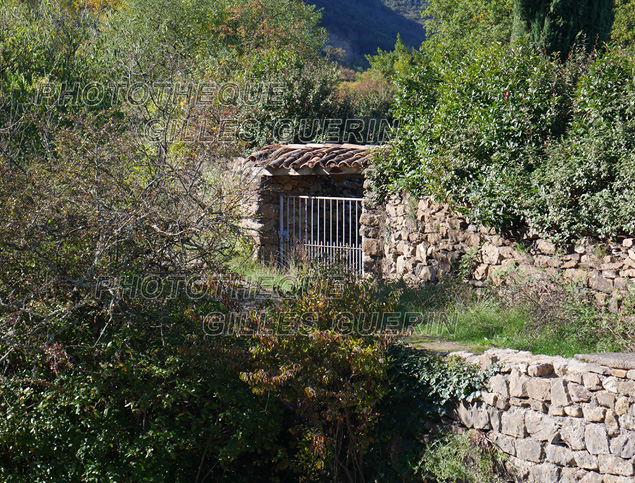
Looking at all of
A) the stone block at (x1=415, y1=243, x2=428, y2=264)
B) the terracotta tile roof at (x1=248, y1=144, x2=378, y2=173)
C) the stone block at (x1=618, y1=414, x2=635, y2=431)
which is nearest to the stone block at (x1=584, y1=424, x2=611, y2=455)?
the stone block at (x1=618, y1=414, x2=635, y2=431)

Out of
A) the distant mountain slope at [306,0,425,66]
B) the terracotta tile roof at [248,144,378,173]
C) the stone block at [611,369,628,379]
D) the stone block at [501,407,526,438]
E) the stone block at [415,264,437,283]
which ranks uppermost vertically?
the distant mountain slope at [306,0,425,66]

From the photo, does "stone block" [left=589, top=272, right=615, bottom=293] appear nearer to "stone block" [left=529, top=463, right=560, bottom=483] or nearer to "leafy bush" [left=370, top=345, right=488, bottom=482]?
"leafy bush" [left=370, top=345, right=488, bottom=482]

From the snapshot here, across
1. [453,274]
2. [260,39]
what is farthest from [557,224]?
[260,39]

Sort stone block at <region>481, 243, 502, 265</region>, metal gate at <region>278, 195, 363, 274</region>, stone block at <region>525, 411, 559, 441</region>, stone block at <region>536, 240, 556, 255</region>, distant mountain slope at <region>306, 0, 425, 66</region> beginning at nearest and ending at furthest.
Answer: stone block at <region>525, 411, 559, 441</region> → stone block at <region>536, 240, 556, 255</region> → stone block at <region>481, 243, 502, 265</region> → metal gate at <region>278, 195, 363, 274</region> → distant mountain slope at <region>306, 0, 425, 66</region>

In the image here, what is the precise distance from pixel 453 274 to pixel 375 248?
1900 mm

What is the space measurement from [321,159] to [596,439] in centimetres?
594

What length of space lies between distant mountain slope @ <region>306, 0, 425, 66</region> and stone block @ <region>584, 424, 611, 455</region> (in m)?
45.4

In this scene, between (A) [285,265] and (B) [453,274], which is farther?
(A) [285,265]

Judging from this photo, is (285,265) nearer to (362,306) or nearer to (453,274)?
(453,274)

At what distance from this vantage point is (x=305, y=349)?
15.4ft

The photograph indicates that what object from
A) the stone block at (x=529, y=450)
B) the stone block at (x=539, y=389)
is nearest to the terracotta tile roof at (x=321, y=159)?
the stone block at (x=539, y=389)

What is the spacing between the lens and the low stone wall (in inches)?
164

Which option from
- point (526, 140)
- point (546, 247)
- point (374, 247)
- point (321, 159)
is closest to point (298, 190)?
point (321, 159)

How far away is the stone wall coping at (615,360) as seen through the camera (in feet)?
13.5
